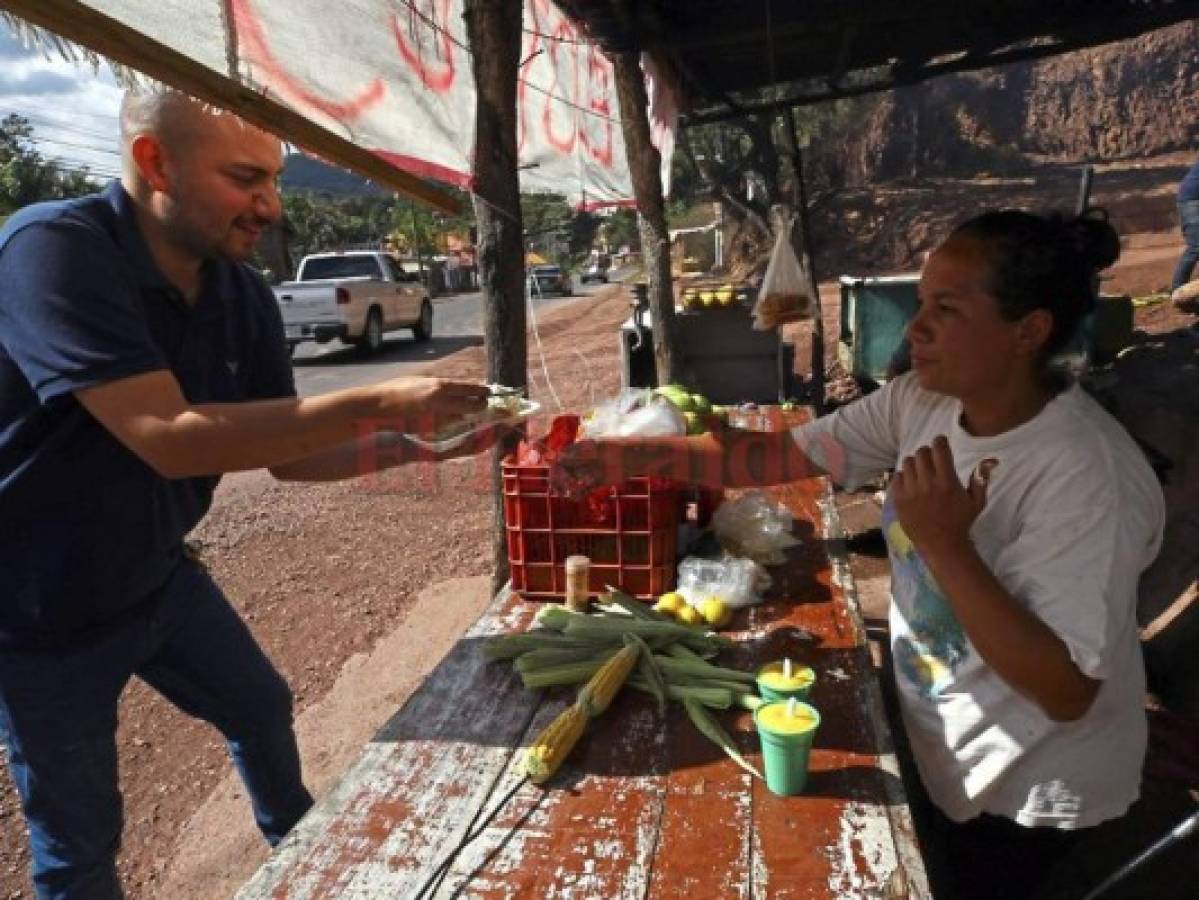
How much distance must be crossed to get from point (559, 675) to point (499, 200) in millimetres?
2055

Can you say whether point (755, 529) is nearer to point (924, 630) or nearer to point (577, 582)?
point (577, 582)

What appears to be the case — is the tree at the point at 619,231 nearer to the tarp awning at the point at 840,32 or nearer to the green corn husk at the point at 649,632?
the tarp awning at the point at 840,32

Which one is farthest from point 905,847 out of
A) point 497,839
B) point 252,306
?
point 252,306

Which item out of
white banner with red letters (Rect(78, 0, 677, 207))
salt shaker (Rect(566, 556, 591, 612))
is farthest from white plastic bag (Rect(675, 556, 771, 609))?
white banner with red letters (Rect(78, 0, 677, 207))

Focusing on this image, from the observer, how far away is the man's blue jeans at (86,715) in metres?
1.95

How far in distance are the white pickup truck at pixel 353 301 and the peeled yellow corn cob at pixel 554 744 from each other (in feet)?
44.0

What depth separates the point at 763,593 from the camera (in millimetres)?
2613

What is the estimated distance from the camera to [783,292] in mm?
5266

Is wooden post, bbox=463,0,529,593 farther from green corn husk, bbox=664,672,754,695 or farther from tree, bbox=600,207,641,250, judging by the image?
tree, bbox=600,207,641,250

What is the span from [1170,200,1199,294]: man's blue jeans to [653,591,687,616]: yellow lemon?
27.1ft

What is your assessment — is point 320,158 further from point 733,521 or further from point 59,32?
point 733,521

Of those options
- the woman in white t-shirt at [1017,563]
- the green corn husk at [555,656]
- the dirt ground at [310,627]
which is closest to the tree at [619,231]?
the dirt ground at [310,627]

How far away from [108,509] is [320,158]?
3.45 ft

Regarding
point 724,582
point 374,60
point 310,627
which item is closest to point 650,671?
point 724,582
